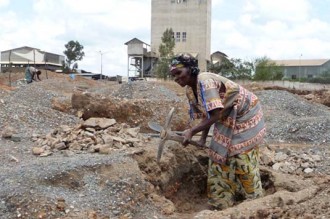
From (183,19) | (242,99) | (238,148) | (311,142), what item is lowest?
(311,142)

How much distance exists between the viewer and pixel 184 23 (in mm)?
48688

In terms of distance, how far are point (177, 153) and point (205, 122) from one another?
224 centimetres

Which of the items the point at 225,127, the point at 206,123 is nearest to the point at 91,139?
the point at 225,127

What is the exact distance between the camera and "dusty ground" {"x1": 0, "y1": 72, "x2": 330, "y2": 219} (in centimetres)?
474

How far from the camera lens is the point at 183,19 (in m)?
48.8

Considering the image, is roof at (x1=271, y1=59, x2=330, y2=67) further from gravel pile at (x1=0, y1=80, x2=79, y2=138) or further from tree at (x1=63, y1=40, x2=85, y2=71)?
gravel pile at (x1=0, y1=80, x2=79, y2=138)

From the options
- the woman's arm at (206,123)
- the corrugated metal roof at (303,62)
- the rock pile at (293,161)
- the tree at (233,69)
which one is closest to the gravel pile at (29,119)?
the rock pile at (293,161)

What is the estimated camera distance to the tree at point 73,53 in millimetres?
52094

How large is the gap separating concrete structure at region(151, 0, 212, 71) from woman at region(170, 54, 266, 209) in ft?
142

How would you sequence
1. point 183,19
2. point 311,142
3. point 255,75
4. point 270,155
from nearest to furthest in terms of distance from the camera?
point 270,155 < point 311,142 < point 255,75 < point 183,19

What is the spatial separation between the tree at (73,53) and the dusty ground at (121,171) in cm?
4210

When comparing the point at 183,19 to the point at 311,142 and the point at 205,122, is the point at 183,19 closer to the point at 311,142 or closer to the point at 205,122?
the point at 311,142

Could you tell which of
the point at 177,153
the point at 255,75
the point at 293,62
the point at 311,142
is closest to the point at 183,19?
the point at 255,75

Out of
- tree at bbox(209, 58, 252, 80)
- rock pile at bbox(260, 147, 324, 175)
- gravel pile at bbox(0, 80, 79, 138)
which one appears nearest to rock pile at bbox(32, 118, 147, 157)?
gravel pile at bbox(0, 80, 79, 138)
